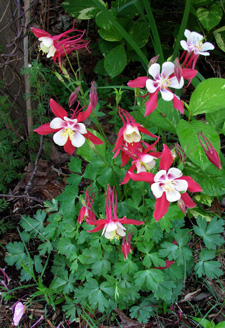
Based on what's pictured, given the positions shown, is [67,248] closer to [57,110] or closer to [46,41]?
[57,110]

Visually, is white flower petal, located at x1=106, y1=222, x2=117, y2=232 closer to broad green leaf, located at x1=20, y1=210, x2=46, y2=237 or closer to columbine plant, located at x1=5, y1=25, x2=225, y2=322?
columbine plant, located at x1=5, y1=25, x2=225, y2=322

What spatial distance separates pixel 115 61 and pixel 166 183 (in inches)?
61.3

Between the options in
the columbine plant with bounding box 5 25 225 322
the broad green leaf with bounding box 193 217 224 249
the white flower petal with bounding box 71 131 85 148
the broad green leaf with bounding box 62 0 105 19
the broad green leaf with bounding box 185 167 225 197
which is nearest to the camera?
the white flower petal with bounding box 71 131 85 148

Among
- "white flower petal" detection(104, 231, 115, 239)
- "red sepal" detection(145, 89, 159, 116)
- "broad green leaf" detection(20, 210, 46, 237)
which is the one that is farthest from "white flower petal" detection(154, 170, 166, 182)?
"broad green leaf" detection(20, 210, 46, 237)

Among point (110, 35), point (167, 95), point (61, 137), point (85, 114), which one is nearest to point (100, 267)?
point (61, 137)

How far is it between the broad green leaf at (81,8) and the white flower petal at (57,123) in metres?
1.53

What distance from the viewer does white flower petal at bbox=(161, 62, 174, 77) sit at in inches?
57.7

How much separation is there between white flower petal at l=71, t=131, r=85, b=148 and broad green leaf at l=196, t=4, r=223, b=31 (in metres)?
1.63

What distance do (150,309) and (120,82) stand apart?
75.3 inches

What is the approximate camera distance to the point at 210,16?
2.57m

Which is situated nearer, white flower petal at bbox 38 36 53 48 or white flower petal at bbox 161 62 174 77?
white flower petal at bbox 161 62 174 77

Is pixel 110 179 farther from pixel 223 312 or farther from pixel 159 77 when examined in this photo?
pixel 223 312

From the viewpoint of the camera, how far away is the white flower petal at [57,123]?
1456 millimetres

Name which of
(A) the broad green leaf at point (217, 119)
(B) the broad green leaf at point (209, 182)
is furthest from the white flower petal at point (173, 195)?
(A) the broad green leaf at point (217, 119)
